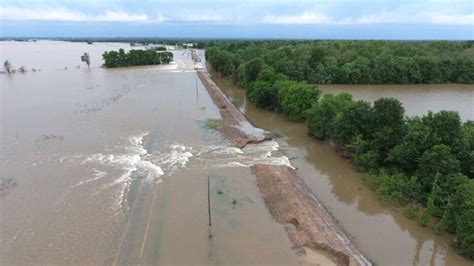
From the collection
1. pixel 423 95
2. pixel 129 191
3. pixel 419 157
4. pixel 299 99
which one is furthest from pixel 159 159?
pixel 423 95

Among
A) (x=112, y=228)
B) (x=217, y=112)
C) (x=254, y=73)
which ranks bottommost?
(x=112, y=228)

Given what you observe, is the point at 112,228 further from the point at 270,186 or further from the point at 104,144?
the point at 104,144

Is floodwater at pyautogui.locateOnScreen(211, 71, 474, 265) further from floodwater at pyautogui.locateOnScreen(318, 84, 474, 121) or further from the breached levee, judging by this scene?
floodwater at pyautogui.locateOnScreen(318, 84, 474, 121)

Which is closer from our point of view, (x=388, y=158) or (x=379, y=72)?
(x=388, y=158)

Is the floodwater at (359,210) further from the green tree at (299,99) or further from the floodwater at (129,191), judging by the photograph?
the floodwater at (129,191)

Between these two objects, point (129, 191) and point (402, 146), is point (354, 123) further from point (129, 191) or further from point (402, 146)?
Result: point (129, 191)

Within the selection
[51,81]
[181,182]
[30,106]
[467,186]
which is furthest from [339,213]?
[51,81]

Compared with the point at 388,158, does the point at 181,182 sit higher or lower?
lower

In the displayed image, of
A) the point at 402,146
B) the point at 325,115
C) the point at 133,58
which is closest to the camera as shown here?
the point at 402,146
